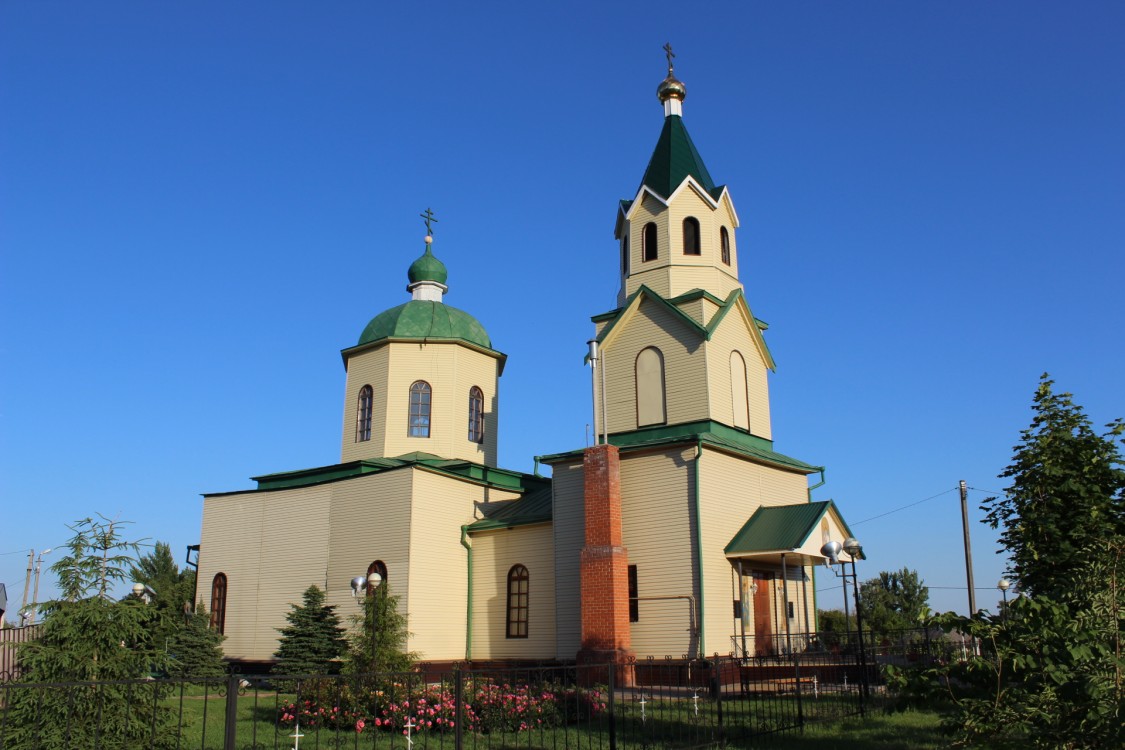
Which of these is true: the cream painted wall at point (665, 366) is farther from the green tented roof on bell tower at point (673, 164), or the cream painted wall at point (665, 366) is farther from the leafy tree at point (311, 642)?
the leafy tree at point (311, 642)

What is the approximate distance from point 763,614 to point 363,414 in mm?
13898

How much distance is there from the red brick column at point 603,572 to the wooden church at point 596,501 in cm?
5

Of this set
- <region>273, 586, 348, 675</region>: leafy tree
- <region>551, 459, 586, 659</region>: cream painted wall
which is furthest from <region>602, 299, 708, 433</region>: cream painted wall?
<region>273, 586, 348, 675</region>: leafy tree

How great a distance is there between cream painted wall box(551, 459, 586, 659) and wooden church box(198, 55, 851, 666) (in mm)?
46

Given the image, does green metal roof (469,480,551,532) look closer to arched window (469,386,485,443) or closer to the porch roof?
arched window (469,386,485,443)

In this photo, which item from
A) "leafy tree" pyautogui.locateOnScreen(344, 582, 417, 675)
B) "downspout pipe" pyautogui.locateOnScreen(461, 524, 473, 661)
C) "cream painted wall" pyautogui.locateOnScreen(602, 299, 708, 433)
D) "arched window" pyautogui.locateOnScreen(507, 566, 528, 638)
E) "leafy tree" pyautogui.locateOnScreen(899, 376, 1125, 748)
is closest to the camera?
"leafy tree" pyautogui.locateOnScreen(899, 376, 1125, 748)

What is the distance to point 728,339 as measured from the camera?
2302cm

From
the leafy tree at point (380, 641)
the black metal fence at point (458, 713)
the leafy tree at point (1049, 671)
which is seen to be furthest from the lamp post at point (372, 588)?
the leafy tree at point (1049, 671)

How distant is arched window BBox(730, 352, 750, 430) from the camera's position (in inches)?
890

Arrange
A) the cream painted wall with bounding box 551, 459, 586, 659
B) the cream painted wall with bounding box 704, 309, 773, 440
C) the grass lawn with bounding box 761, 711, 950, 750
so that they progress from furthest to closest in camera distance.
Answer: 1. the cream painted wall with bounding box 704, 309, 773, 440
2. the cream painted wall with bounding box 551, 459, 586, 659
3. the grass lawn with bounding box 761, 711, 950, 750

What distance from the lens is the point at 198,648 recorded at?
2456cm

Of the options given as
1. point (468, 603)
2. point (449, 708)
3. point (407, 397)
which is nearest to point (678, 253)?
point (407, 397)

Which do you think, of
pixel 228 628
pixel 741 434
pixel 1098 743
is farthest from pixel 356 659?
pixel 1098 743

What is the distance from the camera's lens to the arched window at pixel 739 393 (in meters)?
22.6
